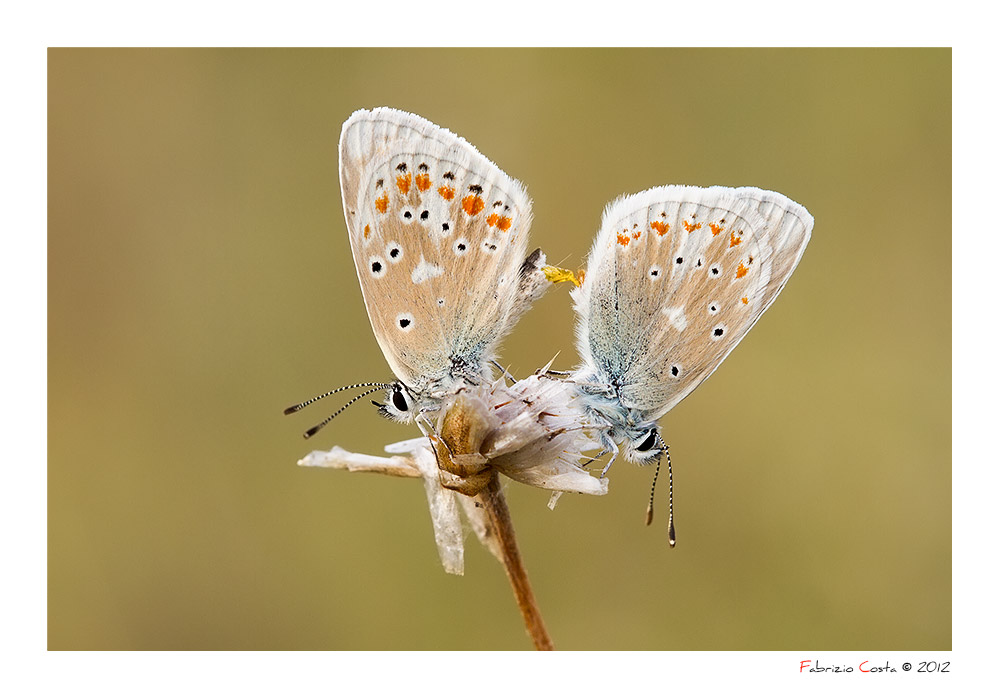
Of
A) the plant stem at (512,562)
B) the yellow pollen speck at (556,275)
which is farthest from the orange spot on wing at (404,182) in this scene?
the plant stem at (512,562)

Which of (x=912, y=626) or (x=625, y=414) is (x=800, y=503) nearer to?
(x=912, y=626)

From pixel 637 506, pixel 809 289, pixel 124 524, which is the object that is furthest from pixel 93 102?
pixel 809 289

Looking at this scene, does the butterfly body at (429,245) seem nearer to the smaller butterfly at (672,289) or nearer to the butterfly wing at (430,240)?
the butterfly wing at (430,240)

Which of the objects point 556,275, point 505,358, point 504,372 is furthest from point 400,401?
point 505,358

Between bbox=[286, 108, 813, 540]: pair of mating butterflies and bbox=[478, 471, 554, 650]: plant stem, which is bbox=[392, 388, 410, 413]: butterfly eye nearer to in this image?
bbox=[286, 108, 813, 540]: pair of mating butterflies

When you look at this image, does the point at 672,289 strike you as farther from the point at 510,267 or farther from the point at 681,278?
the point at 510,267
